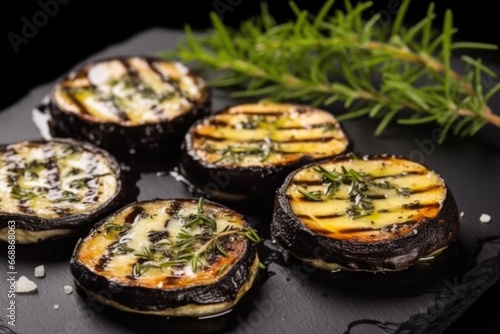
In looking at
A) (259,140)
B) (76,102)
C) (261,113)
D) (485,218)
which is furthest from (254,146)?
(485,218)

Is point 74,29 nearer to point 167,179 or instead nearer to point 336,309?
point 167,179

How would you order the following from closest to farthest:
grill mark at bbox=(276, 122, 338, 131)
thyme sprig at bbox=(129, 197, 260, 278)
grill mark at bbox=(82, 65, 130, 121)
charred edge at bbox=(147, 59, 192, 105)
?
thyme sprig at bbox=(129, 197, 260, 278) < grill mark at bbox=(276, 122, 338, 131) < grill mark at bbox=(82, 65, 130, 121) < charred edge at bbox=(147, 59, 192, 105)

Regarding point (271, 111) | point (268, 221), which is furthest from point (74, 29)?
point (268, 221)

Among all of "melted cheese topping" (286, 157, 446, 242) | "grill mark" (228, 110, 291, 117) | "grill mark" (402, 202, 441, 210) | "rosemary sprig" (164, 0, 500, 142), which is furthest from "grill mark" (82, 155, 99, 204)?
"grill mark" (402, 202, 441, 210)

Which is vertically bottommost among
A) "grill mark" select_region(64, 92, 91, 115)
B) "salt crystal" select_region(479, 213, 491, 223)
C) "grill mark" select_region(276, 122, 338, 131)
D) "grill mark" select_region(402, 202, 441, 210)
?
"salt crystal" select_region(479, 213, 491, 223)

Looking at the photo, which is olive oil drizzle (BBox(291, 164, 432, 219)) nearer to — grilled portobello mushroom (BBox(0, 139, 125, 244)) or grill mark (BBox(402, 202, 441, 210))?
grill mark (BBox(402, 202, 441, 210))

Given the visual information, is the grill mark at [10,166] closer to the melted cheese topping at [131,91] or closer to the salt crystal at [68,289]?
the melted cheese topping at [131,91]
